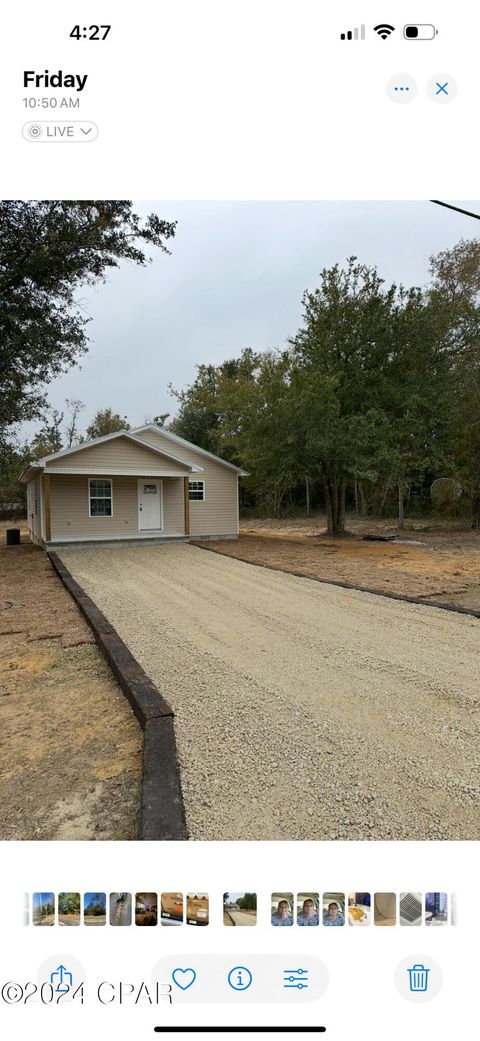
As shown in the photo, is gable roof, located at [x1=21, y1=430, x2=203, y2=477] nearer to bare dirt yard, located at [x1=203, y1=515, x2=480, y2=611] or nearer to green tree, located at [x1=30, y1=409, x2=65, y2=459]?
bare dirt yard, located at [x1=203, y1=515, x2=480, y2=611]

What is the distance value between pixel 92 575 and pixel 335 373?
9.91 metres

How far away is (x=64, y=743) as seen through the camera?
8.48ft

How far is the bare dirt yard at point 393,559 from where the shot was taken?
713cm

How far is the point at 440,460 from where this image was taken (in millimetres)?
15148

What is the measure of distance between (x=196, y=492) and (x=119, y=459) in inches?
118
